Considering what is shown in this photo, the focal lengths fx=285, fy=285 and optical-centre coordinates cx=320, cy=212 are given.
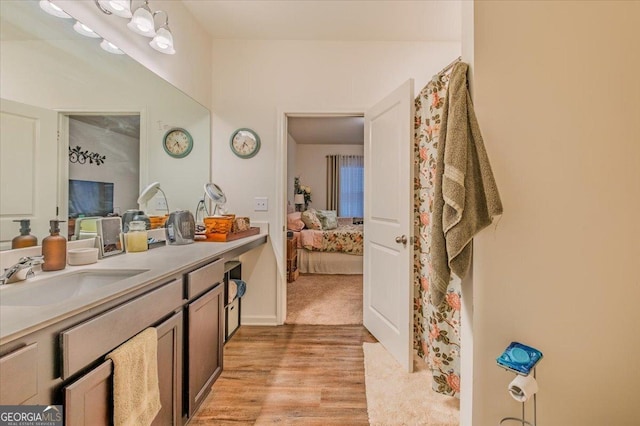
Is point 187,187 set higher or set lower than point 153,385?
higher

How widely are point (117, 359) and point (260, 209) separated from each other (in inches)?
74.6

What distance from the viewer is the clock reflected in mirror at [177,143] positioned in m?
2.19

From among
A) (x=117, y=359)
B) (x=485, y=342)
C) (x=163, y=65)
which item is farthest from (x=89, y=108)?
(x=485, y=342)

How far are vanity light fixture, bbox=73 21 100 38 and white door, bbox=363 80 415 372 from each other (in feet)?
6.11

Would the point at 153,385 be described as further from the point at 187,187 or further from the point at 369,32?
the point at 369,32

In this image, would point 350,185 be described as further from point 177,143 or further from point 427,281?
point 427,281

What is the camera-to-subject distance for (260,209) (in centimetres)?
276

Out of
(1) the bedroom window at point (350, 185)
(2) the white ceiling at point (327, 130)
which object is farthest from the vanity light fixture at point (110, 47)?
(1) the bedroom window at point (350, 185)

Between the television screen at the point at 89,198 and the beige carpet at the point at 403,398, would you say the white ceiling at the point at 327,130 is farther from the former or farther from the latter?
the beige carpet at the point at 403,398

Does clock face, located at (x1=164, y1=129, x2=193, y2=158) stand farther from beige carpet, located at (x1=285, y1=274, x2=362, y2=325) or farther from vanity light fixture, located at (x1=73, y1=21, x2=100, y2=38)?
beige carpet, located at (x1=285, y1=274, x2=362, y2=325)

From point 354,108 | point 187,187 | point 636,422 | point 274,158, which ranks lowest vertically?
point 636,422

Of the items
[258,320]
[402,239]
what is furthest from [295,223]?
[402,239]

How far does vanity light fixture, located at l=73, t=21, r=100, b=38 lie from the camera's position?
4.57ft

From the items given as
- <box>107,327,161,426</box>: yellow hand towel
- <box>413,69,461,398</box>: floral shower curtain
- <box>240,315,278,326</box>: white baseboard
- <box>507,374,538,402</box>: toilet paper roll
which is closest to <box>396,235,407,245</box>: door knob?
<box>413,69,461,398</box>: floral shower curtain
